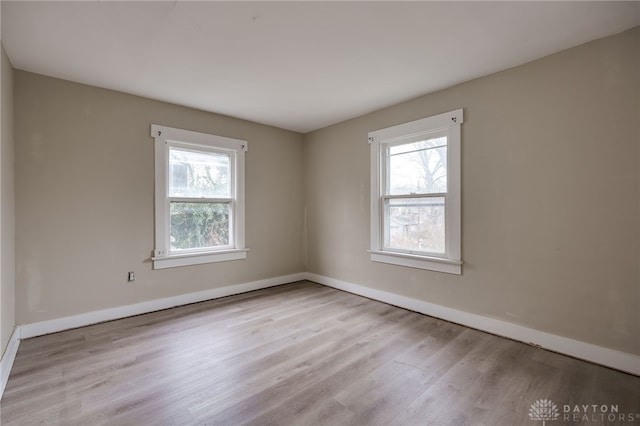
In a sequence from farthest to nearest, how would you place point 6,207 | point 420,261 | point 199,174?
point 199,174 → point 420,261 → point 6,207

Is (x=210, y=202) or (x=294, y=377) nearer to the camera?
(x=294, y=377)

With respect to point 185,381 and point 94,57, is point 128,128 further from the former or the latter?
point 185,381

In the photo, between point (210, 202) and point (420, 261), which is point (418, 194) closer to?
point (420, 261)

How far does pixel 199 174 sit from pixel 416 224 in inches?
114

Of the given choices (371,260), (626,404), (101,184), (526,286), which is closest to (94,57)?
(101,184)

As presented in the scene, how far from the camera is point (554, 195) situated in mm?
2506

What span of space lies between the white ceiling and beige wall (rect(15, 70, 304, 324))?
0.87 feet

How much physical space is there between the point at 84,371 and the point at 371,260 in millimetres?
3123

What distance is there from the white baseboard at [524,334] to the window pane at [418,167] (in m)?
1.34

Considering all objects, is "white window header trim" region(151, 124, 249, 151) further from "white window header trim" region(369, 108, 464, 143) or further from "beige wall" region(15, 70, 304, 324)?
"white window header trim" region(369, 108, 464, 143)

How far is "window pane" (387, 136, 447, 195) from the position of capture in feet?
10.9

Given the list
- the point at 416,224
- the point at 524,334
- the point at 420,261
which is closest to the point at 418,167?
the point at 416,224

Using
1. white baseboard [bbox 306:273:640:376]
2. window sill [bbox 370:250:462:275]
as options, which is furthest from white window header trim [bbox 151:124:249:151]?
white baseboard [bbox 306:273:640:376]

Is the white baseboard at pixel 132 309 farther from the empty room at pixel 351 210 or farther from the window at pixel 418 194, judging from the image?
the window at pixel 418 194
